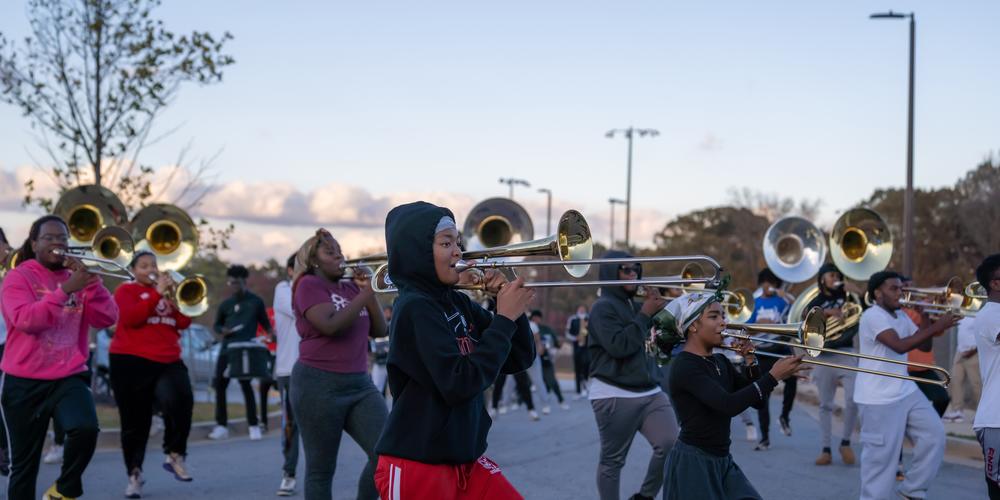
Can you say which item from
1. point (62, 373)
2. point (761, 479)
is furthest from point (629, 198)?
point (62, 373)

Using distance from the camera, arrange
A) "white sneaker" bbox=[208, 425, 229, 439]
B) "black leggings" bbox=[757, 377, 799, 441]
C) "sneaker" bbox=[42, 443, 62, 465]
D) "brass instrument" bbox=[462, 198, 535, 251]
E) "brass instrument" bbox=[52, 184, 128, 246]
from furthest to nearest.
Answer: "white sneaker" bbox=[208, 425, 229, 439] → "black leggings" bbox=[757, 377, 799, 441] → "brass instrument" bbox=[52, 184, 128, 246] → "sneaker" bbox=[42, 443, 62, 465] → "brass instrument" bbox=[462, 198, 535, 251]

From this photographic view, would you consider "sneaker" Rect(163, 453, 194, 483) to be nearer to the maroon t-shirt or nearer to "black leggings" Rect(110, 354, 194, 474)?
"black leggings" Rect(110, 354, 194, 474)

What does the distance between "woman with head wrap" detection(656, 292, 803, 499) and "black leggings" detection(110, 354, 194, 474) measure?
4.68 metres

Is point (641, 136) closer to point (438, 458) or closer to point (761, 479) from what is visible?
point (761, 479)

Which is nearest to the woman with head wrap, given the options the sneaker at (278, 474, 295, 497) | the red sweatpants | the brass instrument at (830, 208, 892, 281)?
the red sweatpants

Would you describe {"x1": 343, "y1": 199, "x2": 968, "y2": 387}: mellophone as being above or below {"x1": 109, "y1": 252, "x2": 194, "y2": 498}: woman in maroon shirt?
above

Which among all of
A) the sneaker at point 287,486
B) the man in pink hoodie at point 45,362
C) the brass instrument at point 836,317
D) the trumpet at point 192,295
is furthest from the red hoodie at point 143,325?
the brass instrument at point 836,317

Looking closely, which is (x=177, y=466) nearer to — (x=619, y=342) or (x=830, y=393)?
(x=619, y=342)

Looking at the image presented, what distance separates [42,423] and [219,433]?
6.85 metres

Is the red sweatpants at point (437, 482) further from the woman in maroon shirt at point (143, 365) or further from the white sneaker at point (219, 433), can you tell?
the white sneaker at point (219, 433)

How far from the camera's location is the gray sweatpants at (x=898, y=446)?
7789 millimetres

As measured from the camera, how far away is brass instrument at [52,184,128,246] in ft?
38.1

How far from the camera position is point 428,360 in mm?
4305

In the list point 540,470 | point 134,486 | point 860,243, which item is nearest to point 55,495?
point 134,486
